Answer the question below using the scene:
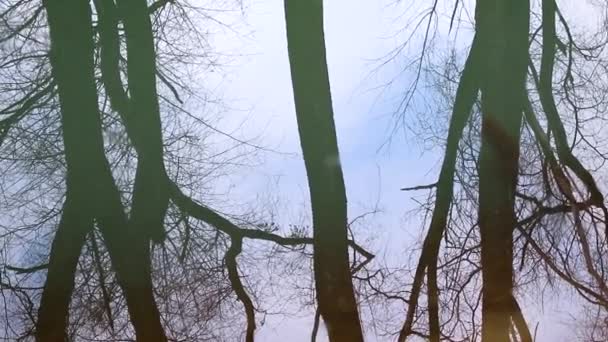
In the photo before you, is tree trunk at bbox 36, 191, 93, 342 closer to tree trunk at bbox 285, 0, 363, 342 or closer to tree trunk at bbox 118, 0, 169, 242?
tree trunk at bbox 118, 0, 169, 242

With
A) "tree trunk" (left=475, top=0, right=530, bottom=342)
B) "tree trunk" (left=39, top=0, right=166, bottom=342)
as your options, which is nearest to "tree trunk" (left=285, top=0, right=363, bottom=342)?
"tree trunk" (left=475, top=0, right=530, bottom=342)

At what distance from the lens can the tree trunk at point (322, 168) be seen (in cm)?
285

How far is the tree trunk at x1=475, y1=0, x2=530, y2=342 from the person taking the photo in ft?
10.0

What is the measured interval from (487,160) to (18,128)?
2352 millimetres

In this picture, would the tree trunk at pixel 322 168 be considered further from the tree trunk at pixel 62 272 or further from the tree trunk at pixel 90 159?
the tree trunk at pixel 62 272

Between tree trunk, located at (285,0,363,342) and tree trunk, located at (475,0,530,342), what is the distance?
648mm

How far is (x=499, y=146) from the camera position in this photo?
10.4 ft

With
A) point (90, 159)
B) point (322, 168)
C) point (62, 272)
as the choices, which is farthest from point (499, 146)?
point (62, 272)

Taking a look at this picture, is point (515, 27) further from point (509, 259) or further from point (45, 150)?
point (45, 150)

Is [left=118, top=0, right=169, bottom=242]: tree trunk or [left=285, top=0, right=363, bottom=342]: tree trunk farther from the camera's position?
[left=118, top=0, right=169, bottom=242]: tree trunk

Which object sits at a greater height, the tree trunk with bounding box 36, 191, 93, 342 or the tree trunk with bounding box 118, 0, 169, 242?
the tree trunk with bounding box 118, 0, 169, 242

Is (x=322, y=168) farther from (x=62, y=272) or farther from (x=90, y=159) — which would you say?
(x=62, y=272)

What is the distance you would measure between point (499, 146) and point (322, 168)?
0.85 m

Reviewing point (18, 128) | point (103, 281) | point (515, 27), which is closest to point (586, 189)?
point (515, 27)
